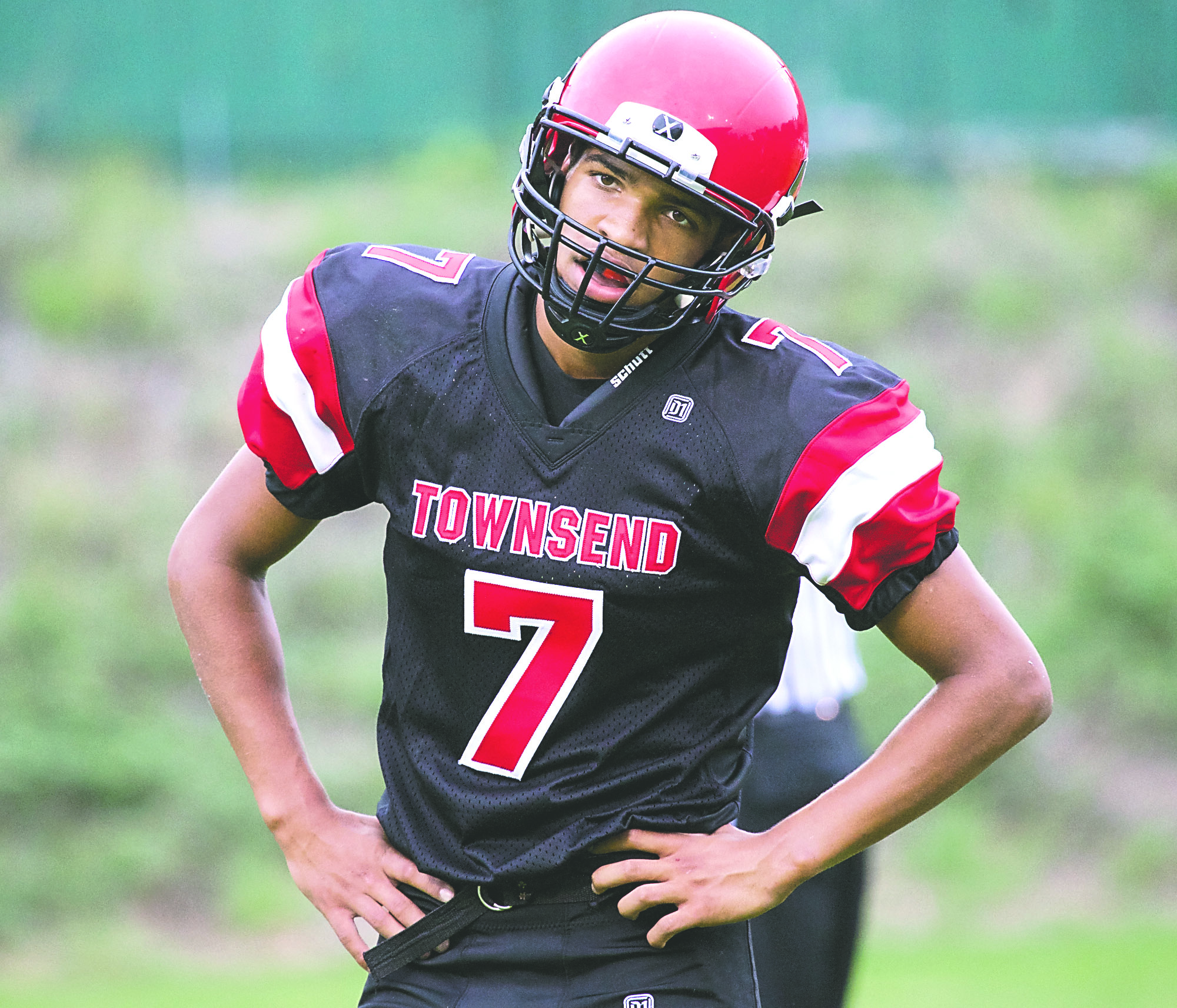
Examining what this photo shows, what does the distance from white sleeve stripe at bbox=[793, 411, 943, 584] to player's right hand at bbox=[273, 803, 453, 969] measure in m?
0.67

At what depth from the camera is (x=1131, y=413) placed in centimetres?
792

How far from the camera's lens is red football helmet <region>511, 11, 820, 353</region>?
6.21 ft

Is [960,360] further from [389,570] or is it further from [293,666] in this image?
[389,570]

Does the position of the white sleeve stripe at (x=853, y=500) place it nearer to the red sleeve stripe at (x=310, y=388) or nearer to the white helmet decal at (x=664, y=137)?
the white helmet decal at (x=664, y=137)

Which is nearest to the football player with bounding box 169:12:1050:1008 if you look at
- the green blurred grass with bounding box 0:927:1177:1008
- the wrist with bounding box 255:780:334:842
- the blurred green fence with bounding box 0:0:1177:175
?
the wrist with bounding box 255:780:334:842

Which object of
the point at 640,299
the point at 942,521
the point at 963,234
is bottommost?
the point at 942,521

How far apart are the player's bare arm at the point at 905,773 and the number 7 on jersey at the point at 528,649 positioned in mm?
182

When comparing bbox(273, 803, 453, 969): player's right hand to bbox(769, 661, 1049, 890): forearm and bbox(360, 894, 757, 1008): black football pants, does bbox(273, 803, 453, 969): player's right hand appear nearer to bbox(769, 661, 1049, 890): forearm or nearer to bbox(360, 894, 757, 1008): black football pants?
bbox(360, 894, 757, 1008): black football pants

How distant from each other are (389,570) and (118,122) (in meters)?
6.60

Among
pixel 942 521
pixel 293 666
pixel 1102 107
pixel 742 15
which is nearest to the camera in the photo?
pixel 942 521

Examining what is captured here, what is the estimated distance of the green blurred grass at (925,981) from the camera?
16.1ft

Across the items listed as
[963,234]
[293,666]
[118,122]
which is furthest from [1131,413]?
[118,122]

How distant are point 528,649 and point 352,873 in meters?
0.45

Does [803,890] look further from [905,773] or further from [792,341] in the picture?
[792,341]
